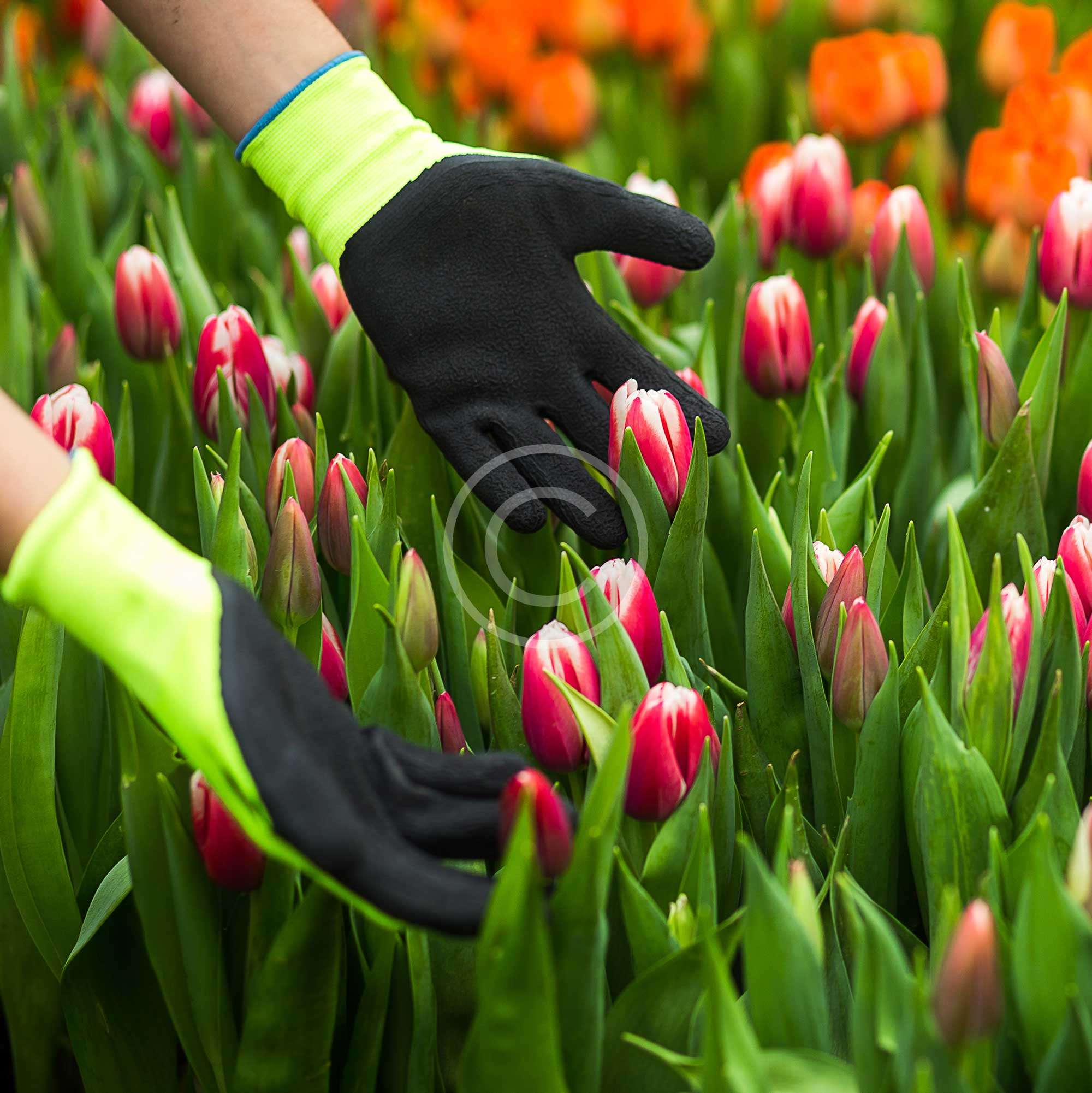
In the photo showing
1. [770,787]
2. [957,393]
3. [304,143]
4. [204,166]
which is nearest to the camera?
[770,787]

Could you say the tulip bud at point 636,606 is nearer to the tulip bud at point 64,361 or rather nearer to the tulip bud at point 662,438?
the tulip bud at point 662,438

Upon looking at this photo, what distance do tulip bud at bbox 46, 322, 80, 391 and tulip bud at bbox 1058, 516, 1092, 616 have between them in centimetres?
92

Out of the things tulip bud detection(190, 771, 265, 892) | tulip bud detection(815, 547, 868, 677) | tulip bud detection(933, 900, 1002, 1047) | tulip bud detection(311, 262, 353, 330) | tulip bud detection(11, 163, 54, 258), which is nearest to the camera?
tulip bud detection(933, 900, 1002, 1047)

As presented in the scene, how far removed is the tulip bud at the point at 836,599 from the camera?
0.81 meters

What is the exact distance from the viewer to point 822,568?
0.87m

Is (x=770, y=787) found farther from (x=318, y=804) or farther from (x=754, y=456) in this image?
(x=754, y=456)

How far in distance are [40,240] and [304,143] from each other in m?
0.56

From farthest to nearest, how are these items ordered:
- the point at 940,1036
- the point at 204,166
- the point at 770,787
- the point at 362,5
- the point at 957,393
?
the point at 362,5 → the point at 204,166 → the point at 957,393 → the point at 770,787 → the point at 940,1036

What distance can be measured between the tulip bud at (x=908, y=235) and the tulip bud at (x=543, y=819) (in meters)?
0.87

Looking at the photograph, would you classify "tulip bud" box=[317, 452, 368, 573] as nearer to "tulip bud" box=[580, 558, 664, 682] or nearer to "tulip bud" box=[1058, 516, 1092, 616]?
"tulip bud" box=[580, 558, 664, 682]

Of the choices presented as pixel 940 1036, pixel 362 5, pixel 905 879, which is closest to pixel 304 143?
pixel 905 879

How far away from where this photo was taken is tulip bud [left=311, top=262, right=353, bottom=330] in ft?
4.34

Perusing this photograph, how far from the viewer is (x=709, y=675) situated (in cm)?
92

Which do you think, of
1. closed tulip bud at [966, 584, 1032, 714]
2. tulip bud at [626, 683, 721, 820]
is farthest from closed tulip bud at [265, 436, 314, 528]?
closed tulip bud at [966, 584, 1032, 714]
